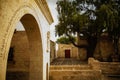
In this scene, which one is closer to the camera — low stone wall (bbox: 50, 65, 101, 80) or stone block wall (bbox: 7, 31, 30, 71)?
low stone wall (bbox: 50, 65, 101, 80)

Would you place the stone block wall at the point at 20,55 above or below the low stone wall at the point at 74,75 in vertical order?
above

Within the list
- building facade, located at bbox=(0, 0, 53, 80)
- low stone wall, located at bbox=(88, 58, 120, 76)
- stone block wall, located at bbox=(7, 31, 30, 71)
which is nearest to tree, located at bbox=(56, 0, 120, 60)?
low stone wall, located at bbox=(88, 58, 120, 76)

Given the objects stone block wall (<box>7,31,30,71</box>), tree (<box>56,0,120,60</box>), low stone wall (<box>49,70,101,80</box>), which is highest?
tree (<box>56,0,120,60</box>)

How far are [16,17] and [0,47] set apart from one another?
1056 mm

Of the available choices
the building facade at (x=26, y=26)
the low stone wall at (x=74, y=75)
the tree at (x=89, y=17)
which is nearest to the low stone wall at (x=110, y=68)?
the low stone wall at (x=74, y=75)

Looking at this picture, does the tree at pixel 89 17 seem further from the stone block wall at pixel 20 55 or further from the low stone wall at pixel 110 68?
the stone block wall at pixel 20 55

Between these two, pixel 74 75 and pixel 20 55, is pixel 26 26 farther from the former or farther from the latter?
pixel 74 75

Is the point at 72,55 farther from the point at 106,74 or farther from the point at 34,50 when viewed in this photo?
the point at 34,50

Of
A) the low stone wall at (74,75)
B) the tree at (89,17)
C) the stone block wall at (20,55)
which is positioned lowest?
the low stone wall at (74,75)

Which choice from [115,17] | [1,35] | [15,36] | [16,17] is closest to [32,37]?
[16,17]

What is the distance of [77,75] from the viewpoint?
33.9 ft

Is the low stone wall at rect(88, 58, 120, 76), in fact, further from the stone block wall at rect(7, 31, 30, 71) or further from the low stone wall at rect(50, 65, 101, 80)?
the stone block wall at rect(7, 31, 30, 71)

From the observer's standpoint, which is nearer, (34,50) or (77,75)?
(34,50)

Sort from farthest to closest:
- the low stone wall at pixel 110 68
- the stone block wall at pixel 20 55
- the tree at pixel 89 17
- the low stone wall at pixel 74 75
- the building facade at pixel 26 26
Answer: the tree at pixel 89 17 → the low stone wall at pixel 110 68 → the stone block wall at pixel 20 55 → the low stone wall at pixel 74 75 → the building facade at pixel 26 26
